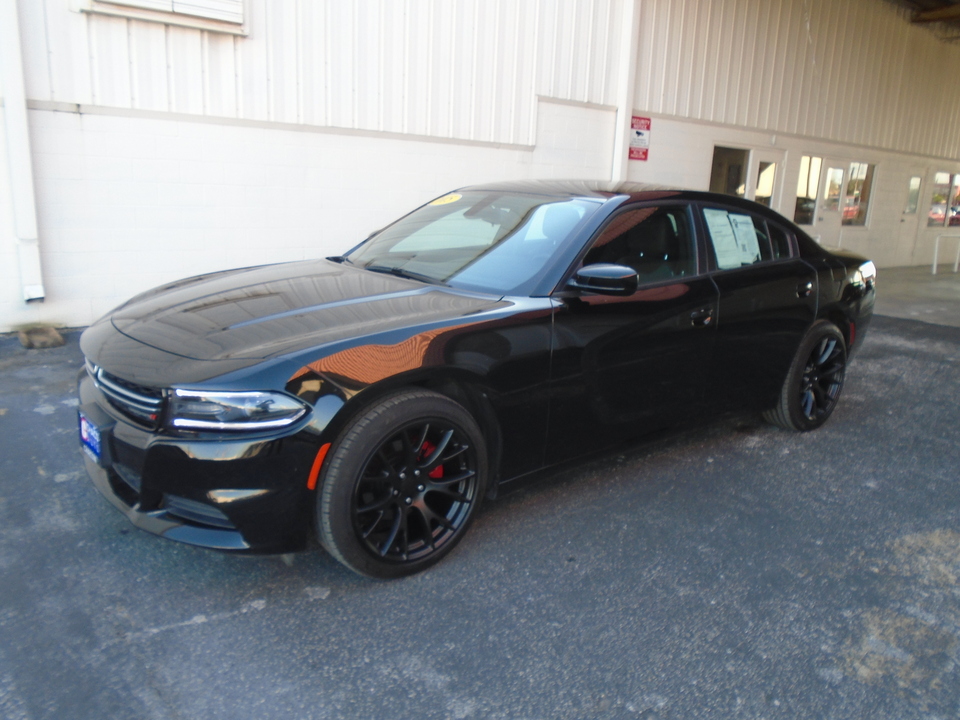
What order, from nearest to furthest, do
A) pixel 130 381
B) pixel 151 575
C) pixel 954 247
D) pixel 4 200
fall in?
pixel 130 381 → pixel 151 575 → pixel 4 200 → pixel 954 247

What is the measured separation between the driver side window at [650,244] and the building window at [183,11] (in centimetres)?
489

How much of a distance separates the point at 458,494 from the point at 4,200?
525cm

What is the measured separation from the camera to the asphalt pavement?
2.16m

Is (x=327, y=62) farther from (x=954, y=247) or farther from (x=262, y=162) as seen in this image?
(x=954, y=247)

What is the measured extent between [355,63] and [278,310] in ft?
17.9

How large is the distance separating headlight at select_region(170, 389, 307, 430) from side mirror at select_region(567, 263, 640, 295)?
4.60 ft

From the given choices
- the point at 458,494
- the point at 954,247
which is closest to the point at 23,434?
the point at 458,494

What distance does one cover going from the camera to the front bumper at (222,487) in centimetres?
235

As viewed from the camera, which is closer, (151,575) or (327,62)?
(151,575)

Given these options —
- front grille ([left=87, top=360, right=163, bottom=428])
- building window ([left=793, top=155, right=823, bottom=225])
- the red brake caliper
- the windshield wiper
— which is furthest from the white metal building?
the red brake caliper

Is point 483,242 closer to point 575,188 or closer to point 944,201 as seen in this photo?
point 575,188

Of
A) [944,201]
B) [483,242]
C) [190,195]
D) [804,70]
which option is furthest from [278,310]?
[944,201]

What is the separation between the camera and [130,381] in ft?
8.07

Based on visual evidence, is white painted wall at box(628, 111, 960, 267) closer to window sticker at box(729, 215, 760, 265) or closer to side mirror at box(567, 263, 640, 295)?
window sticker at box(729, 215, 760, 265)
